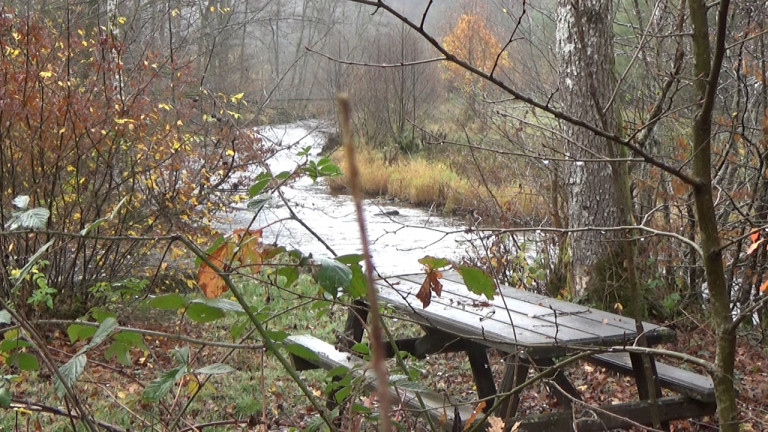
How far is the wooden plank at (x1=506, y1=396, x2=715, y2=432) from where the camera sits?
3.17 meters

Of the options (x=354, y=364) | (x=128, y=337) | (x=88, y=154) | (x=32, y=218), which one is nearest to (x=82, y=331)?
(x=128, y=337)

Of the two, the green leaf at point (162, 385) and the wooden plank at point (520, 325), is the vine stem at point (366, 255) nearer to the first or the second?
the green leaf at point (162, 385)

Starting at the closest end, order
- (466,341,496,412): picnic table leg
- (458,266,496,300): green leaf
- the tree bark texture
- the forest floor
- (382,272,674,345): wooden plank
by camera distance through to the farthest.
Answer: (458,266,496,300): green leaf → (382,272,674,345): wooden plank → (466,341,496,412): picnic table leg → the forest floor → the tree bark texture

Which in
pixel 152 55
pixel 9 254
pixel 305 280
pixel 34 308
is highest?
pixel 152 55

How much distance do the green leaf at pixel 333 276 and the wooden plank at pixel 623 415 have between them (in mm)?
2078

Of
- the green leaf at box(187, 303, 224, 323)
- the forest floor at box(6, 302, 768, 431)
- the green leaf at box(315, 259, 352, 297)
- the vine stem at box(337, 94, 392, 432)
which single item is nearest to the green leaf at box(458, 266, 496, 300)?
the green leaf at box(315, 259, 352, 297)

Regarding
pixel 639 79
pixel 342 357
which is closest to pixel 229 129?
pixel 342 357

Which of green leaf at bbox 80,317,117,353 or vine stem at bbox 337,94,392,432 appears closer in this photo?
vine stem at bbox 337,94,392,432

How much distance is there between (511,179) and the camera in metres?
9.38

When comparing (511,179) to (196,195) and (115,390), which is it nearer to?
(196,195)

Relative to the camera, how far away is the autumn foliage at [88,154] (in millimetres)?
5406

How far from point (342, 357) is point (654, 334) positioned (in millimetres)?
1380

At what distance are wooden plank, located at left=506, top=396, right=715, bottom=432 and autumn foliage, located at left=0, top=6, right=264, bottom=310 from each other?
3.01 metres

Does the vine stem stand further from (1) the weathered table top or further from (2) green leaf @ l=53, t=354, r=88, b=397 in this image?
(1) the weathered table top
